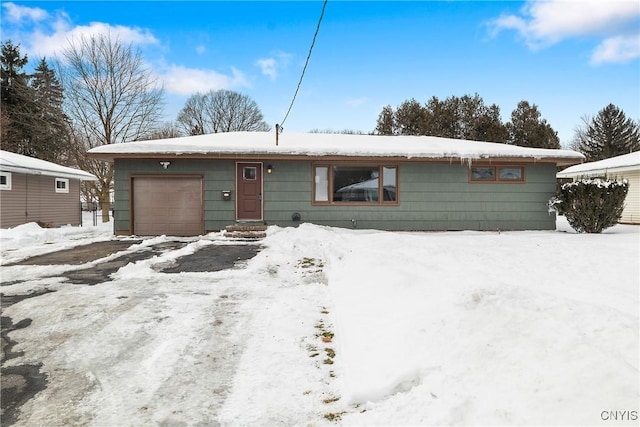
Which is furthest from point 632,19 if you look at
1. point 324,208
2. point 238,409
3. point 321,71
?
point 238,409

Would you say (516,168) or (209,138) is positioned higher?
(209,138)

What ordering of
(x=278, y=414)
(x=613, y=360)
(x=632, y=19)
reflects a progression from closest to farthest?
1. (x=613, y=360)
2. (x=278, y=414)
3. (x=632, y=19)

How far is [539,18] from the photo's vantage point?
10203 mm

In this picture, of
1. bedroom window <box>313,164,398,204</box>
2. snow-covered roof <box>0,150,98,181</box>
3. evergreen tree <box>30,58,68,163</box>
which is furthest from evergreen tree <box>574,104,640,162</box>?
evergreen tree <box>30,58,68,163</box>

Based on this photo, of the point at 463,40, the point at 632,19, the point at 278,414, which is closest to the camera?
the point at 278,414

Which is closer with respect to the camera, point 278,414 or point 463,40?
point 278,414

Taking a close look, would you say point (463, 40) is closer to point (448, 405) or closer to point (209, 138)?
point (209, 138)

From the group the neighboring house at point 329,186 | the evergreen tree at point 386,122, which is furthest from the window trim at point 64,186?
the evergreen tree at point 386,122

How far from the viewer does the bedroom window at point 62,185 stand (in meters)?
15.4

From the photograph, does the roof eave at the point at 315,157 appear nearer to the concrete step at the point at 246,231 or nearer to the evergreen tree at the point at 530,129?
the concrete step at the point at 246,231

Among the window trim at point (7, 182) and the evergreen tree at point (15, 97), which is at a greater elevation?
the evergreen tree at point (15, 97)

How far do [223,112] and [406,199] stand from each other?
26063 mm

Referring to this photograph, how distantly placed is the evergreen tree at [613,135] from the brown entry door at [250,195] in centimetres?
3063

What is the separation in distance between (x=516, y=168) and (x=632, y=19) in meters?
4.52
